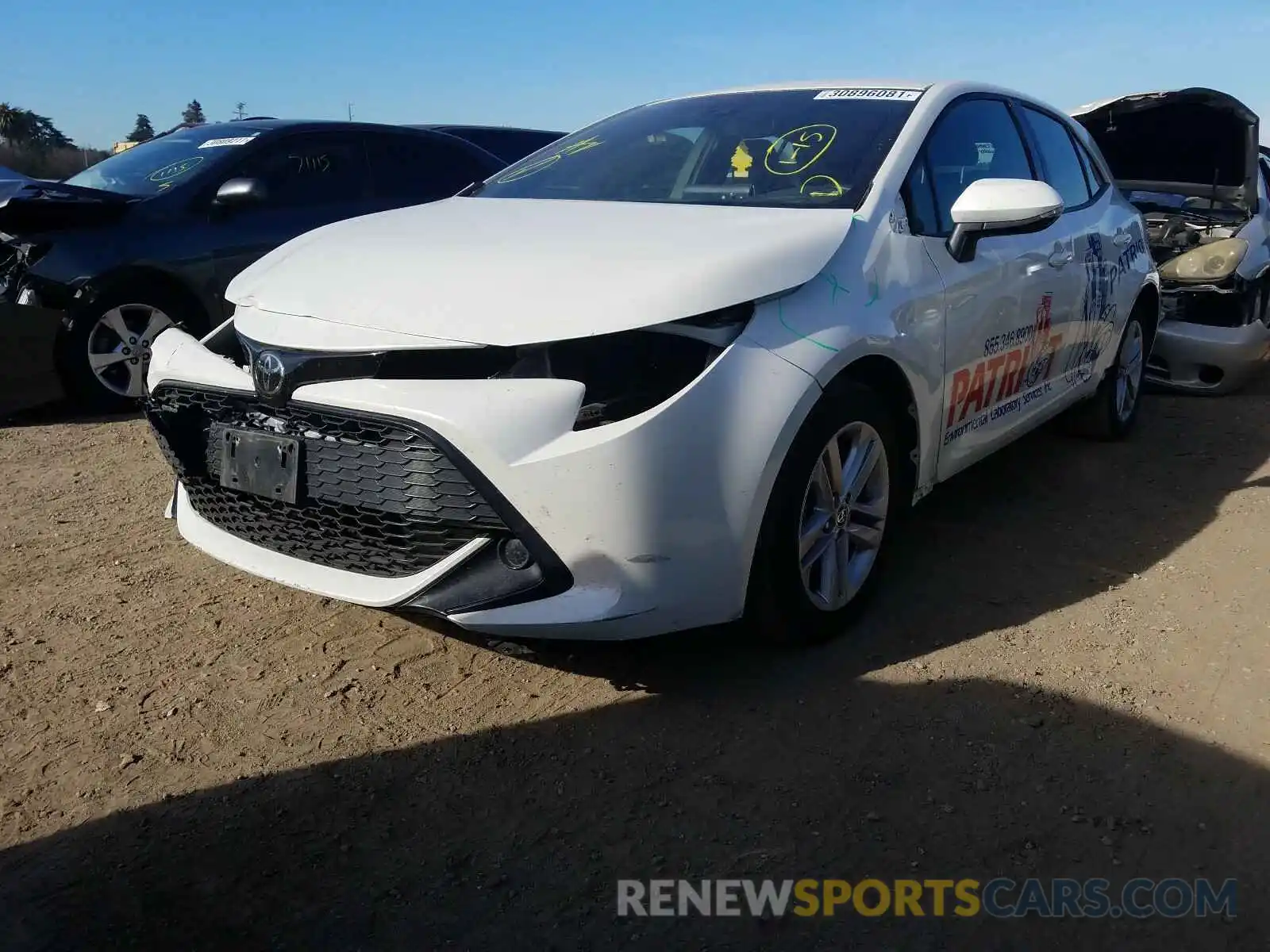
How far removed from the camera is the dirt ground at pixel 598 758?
79.6 inches

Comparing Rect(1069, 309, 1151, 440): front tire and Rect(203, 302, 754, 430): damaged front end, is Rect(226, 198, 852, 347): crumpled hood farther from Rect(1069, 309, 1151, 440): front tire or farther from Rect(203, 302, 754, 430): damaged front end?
Rect(1069, 309, 1151, 440): front tire

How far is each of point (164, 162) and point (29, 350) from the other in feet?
4.81

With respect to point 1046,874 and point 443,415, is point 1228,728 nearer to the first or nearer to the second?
point 1046,874

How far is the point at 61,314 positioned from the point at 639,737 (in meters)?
4.13

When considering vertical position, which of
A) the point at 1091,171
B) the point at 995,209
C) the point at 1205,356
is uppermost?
the point at 1091,171

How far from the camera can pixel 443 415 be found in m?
2.32

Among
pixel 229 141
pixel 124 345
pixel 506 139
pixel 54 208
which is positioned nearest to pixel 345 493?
pixel 124 345

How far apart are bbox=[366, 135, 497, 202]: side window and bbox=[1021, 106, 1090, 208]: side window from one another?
3403mm

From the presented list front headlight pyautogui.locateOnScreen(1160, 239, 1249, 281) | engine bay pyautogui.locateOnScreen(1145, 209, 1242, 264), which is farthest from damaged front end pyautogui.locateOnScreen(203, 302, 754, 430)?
engine bay pyautogui.locateOnScreen(1145, 209, 1242, 264)

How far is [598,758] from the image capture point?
2512mm

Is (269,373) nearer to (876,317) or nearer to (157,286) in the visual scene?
(876,317)

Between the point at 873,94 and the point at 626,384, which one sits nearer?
the point at 626,384

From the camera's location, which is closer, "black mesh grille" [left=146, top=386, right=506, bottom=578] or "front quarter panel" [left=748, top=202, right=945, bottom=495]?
"black mesh grille" [left=146, top=386, right=506, bottom=578]

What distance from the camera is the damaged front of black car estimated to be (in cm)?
636
